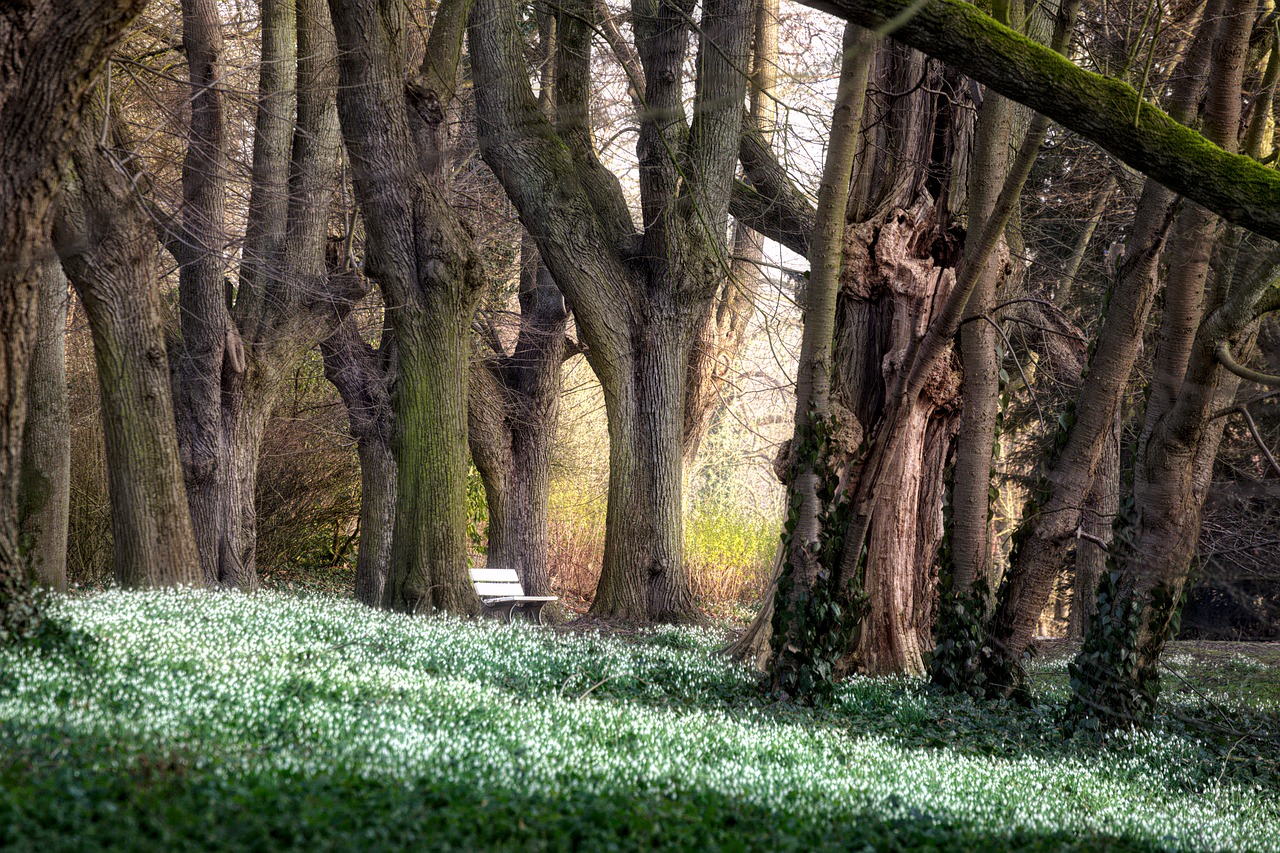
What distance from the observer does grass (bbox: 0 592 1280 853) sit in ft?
11.8

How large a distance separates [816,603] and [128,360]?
694 centimetres

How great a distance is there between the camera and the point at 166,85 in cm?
1371

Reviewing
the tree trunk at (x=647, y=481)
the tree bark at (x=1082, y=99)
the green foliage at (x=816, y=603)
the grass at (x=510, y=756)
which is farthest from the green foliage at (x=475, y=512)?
the tree bark at (x=1082, y=99)

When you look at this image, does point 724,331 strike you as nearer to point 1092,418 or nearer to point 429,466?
point 429,466

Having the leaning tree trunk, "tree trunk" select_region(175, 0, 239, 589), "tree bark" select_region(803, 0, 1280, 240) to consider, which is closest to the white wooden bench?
"tree trunk" select_region(175, 0, 239, 589)

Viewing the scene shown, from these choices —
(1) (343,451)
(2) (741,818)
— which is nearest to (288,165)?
(1) (343,451)

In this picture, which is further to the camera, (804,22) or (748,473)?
(748,473)

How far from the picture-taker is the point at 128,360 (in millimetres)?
9914

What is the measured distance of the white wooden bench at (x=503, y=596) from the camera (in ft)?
44.4

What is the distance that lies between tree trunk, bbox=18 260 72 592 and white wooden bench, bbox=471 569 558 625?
4831 millimetres

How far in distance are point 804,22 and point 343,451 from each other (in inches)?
469

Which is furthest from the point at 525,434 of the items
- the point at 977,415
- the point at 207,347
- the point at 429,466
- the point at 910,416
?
the point at 977,415

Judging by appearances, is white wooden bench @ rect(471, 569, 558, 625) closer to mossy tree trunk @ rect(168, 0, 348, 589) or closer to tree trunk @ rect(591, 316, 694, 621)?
tree trunk @ rect(591, 316, 694, 621)

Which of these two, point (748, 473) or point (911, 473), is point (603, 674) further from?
point (748, 473)
